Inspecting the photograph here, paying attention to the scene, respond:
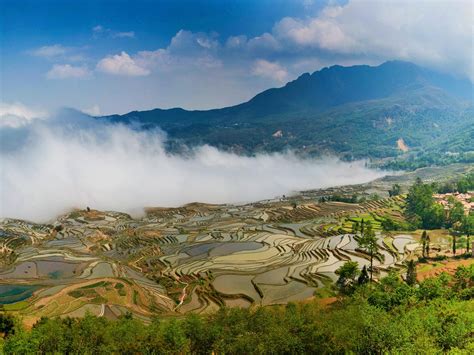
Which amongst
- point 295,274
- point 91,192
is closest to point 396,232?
point 295,274

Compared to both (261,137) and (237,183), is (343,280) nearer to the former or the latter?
(237,183)

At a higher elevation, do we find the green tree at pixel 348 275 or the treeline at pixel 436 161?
the treeline at pixel 436 161

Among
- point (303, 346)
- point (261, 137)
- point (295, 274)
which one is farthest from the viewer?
point (261, 137)

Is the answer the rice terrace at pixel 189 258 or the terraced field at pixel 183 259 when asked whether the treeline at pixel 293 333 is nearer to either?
the rice terrace at pixel 189 258

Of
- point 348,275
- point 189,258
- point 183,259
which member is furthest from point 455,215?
point 183,259

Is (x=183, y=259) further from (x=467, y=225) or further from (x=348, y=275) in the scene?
(x=467, y=225)

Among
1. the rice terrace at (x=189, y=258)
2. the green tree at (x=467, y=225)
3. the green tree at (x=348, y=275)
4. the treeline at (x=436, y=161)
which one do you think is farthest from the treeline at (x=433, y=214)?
the treeline at (x=436, y=161)

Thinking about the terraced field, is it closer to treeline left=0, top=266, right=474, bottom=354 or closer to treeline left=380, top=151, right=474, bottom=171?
treeline left=0, top=266, right=474, bottom=354
